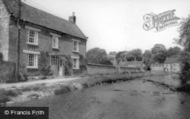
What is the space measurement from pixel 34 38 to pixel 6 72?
6449mm

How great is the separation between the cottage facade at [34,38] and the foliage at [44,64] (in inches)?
19.3

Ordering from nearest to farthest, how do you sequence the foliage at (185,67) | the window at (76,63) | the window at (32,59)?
1. the foliage at (185,67)
2. the window at (32,59)
3. the window at (76,63)

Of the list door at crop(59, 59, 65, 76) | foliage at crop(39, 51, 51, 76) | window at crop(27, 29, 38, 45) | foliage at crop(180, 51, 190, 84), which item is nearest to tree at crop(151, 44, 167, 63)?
door at crop(59, 59, 65, 76)

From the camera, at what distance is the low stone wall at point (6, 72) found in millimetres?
17511

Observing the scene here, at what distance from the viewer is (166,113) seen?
31.2ft

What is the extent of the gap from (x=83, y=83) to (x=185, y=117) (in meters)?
11.8

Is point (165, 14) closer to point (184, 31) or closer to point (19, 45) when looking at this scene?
point (184, 31)

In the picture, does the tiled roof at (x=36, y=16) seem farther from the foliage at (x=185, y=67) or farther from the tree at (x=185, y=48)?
the foliage at (x=185, y=67)

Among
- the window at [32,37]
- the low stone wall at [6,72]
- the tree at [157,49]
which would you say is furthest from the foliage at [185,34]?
the tree at [157,49]

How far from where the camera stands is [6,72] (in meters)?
17.7

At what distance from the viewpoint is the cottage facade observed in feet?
65.2

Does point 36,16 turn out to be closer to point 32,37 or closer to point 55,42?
Result: point 32,37

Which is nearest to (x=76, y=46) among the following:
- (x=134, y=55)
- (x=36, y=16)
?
(x=36, y=16)

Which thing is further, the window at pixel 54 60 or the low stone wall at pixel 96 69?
the low stone wall at pixel 96 69
